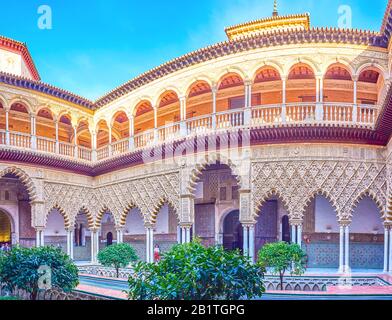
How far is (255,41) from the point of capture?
1323 cm

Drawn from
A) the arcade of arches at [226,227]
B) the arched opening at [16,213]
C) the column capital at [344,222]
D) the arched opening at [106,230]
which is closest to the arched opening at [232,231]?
the arcade of arches at [226,227]

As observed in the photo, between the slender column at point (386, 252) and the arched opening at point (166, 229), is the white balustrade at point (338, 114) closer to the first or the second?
the slender column at point (386, 252)

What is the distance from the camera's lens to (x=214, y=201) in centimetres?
1576

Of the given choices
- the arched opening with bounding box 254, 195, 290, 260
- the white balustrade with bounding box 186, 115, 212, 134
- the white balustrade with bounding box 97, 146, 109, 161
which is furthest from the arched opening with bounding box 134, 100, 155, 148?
the arched opening with bounding box 254, 195, 290, 260

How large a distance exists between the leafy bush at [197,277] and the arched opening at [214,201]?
33.7 feet

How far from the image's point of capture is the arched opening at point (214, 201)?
15.5m

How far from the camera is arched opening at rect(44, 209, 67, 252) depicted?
59.8ft

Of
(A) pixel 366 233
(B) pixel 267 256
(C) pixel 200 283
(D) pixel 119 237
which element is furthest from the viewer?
(D) pixel 119 237

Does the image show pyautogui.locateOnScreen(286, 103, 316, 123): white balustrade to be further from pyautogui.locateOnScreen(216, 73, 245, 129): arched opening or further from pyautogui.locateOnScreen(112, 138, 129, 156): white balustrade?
pyautogui.locateOnScreen(112, 138, 129, 156): white balustrade

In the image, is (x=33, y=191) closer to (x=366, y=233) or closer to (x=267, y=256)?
(x=267, y=256)

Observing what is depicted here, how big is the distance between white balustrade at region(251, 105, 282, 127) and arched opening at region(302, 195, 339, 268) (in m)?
3.34
